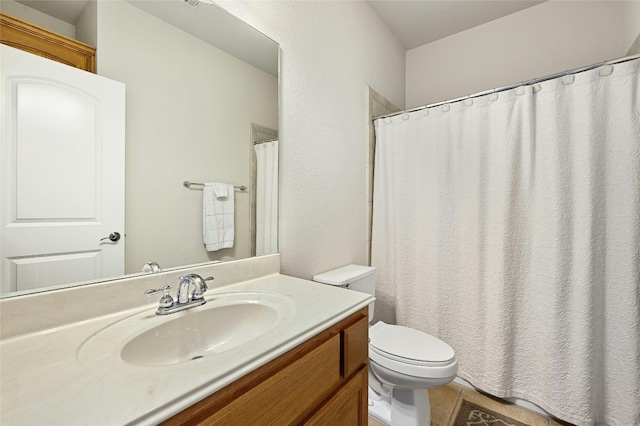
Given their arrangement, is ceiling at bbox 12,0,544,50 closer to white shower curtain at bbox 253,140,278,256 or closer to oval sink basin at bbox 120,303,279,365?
white shower curtain at bbox 253,140,278,256

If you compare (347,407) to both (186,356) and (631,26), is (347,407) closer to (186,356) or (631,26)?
(186,356)

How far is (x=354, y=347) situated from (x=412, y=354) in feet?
1.86

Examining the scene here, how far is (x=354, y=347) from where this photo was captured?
847 millimetres

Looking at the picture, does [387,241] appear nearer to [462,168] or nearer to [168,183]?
[462,168]

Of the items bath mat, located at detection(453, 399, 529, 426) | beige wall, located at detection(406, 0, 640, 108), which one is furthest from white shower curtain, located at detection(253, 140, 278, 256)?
beige wall, located at detection(406, 0, 640, 108)

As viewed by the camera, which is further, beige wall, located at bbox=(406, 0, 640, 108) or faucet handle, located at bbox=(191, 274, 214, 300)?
beige wall, located at bbox=(406, 0, 640, 108)

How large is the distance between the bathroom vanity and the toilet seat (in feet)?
1.30

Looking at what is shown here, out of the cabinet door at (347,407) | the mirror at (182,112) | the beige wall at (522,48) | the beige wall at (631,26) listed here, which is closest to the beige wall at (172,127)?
the mirror at (182,112)

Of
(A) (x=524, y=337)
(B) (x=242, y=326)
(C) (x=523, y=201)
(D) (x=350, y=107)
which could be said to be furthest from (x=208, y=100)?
(A) (x=524, y=337)

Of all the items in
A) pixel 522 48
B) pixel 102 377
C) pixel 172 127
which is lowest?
pixel 102 377

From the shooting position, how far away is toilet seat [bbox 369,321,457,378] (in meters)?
1.20

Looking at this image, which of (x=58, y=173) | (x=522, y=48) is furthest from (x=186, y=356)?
(x=522, y=48)

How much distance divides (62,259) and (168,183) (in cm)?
35

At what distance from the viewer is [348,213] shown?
1.74m
